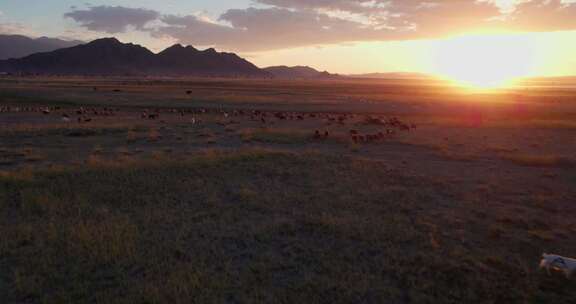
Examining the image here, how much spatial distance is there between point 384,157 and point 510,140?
32.1 feet

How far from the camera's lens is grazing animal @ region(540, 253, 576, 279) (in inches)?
271

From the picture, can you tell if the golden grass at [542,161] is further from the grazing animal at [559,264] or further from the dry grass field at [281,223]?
the grazing animal at [559,264]

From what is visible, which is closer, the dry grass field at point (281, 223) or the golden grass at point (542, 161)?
the dry grass field at point (281, 223)

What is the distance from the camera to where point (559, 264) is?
23.1 feet

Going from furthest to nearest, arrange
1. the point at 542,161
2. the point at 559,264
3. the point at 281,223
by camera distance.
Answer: the point at 542,161 → the point at 281,223 → the point at 559,264

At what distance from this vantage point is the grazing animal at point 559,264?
22.6 feet

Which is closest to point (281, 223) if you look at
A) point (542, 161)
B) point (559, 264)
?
point (559, 264)

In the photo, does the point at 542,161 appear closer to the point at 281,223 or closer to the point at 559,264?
the point at 559,264

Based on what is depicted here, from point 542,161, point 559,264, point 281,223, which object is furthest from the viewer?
point 542,161

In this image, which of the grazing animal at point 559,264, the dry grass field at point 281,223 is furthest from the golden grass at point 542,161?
the grazing animal at point 559,264

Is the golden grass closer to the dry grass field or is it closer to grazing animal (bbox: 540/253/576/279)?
the dry grass field

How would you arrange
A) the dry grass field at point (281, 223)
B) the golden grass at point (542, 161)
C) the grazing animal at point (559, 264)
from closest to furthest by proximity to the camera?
the dry grass field at point (281, 223), the grazing animal at point (559, 264), the golden grass at point (542, 161)

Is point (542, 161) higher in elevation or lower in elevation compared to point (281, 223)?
higher

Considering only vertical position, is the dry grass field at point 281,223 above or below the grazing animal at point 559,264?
below
